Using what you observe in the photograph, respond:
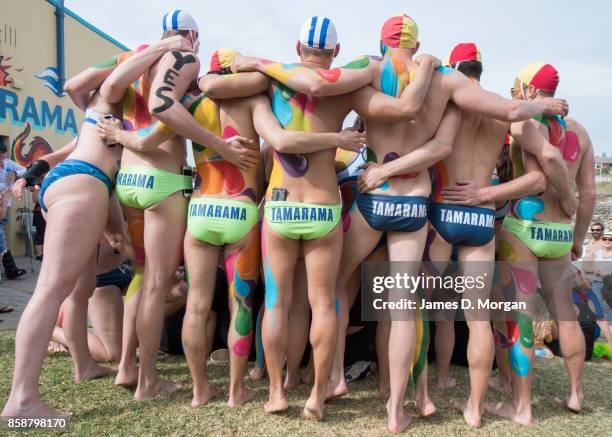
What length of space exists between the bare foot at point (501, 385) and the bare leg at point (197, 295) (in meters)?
2.27

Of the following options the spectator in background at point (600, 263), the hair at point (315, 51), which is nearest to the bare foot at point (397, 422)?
the hair at point (315, 51)

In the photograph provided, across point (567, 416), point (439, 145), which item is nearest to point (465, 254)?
point (439, 145)

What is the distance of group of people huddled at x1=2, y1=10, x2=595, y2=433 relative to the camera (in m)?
2.76

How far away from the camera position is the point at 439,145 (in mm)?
2812

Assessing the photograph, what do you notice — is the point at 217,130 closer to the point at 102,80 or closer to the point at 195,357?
the point at 102,80

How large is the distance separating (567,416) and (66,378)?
355 centimetres

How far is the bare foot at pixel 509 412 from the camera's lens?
2.99m

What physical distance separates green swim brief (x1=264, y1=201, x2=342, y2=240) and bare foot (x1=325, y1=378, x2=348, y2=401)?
111 centimetres

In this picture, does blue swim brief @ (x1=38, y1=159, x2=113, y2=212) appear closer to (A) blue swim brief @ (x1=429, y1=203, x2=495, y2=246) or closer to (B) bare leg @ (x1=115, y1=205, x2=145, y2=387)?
(B) bare leg @ (x1=115, y1=205, x2=145, y2=387)

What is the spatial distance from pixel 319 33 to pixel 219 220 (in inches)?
49.6

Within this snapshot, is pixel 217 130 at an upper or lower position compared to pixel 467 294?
upper

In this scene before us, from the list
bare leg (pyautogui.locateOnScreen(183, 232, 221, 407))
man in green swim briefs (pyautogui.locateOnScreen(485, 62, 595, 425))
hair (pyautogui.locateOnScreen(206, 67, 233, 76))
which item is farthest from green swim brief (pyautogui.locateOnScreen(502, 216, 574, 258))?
hair (pyautogui.locateOnScreen(206, 67, 233, 76))

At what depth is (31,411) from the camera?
8.49 ft
